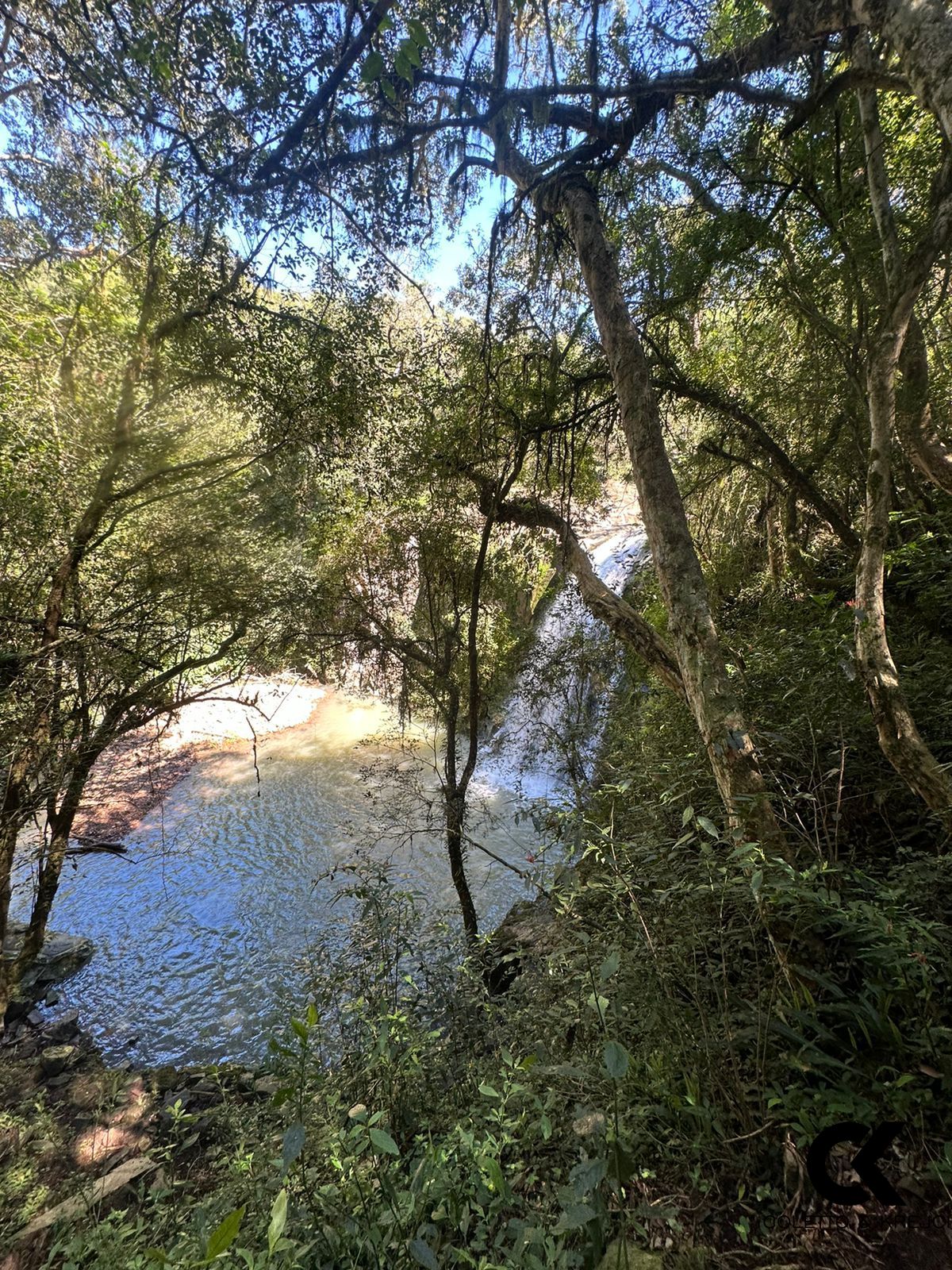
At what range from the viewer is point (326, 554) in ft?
23.6

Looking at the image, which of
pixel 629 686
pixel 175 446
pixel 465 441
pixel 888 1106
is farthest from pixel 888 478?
pixel 175 446

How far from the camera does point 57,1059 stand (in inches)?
183

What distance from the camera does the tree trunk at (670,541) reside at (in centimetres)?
232

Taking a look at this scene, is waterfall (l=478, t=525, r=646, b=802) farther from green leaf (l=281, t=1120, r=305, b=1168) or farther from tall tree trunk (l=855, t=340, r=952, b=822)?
green leaf (l=281, t=1120, r=305, b=1168)

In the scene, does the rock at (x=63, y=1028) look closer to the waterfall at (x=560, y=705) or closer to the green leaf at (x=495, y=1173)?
the waterfall at (x=560, y=705)

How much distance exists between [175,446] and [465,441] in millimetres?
2685

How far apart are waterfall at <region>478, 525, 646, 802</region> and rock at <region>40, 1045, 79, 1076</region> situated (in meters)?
4.94

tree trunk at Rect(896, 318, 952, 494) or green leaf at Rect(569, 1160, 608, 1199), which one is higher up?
tree trunk at Rect(896, 318, 952, 494)

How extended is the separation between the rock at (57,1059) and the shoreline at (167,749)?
2082 mm

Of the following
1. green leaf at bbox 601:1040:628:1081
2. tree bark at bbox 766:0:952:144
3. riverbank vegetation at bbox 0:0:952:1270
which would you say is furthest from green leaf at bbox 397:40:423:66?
green leaf at bbox 601:1040:628:1081

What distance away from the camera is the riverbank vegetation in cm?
155

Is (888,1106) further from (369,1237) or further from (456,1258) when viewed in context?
(369,1237)

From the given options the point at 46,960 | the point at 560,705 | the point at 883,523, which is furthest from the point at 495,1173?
the point at 46,960

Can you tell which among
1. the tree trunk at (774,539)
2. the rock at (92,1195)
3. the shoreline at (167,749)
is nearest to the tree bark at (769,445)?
the tree trunk at (774,539)
